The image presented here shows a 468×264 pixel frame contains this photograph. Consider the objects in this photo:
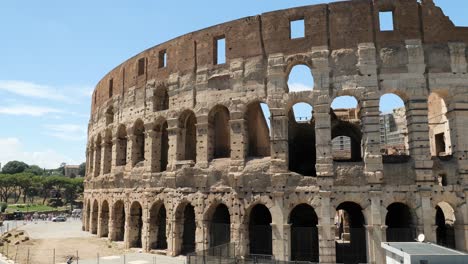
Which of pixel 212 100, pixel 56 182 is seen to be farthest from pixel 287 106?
pixel 56 182

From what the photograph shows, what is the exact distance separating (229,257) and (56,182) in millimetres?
63041

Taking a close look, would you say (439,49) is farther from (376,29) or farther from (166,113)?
(166,113)

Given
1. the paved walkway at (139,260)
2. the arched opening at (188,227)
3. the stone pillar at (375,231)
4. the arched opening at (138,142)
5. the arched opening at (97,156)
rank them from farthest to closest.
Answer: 1. the arched opening at (97,156)
2. the arched opening at (138,142)
3. the arched opening at (188,227)
4. the paved walkway at (139,260)
5. the stone pillar at (375,231)

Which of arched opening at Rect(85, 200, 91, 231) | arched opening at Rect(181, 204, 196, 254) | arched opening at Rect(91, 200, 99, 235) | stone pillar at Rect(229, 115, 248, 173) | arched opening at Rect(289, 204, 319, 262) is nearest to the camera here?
arched opening at Rect(289, 204, 319, 262)

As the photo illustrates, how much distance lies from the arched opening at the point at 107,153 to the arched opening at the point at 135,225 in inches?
224

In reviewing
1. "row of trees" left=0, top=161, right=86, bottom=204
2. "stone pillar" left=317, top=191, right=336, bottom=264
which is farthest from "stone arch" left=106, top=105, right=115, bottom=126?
"row of trees" left=0, top=161, right=86, bottom=204

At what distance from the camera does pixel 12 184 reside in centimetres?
6781

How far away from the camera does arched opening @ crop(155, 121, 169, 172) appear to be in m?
23.1

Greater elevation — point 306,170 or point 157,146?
point 157,146

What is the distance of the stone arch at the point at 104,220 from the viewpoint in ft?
91.5

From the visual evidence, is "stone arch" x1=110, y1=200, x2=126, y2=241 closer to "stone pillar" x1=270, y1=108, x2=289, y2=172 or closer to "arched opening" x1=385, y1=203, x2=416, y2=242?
"stone pillar" x1=270, y1=108, x2=289, y2=172

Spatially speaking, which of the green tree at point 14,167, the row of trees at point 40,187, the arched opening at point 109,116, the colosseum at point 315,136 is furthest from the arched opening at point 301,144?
the green tree at point 14,167

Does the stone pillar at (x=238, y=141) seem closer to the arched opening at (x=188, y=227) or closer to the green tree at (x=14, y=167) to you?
the arched opening at (x=188, y=227)

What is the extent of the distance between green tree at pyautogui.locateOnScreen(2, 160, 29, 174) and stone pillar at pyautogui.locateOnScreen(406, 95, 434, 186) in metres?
124
